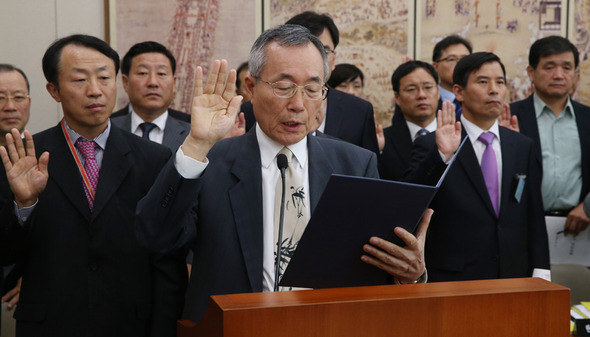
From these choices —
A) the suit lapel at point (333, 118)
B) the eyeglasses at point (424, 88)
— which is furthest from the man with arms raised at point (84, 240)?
Result: the eyeglasses at point (424, 88)

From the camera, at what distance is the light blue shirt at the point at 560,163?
391cm

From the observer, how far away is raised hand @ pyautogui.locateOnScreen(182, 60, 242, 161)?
5.56ft

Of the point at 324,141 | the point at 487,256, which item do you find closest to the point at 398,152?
the point at 487,256

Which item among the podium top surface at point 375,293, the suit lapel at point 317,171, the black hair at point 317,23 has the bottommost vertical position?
the podium top surface at point 375,293

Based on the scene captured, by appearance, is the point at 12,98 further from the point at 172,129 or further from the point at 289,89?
the point at 289,89

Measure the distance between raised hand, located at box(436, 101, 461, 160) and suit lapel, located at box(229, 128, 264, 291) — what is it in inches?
51.6

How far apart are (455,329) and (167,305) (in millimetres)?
1324

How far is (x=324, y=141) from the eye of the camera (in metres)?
2.04

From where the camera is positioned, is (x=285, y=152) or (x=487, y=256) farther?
(x=487, y=256)

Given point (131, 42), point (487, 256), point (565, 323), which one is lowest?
point (487, 256)

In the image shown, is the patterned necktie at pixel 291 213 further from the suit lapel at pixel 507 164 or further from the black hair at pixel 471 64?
the black hair at pixel 471 64

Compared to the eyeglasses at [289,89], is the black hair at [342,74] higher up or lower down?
higher up

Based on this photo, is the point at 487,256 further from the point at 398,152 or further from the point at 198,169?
the point at 198,169

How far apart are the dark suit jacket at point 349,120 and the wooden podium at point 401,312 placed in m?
2.17
